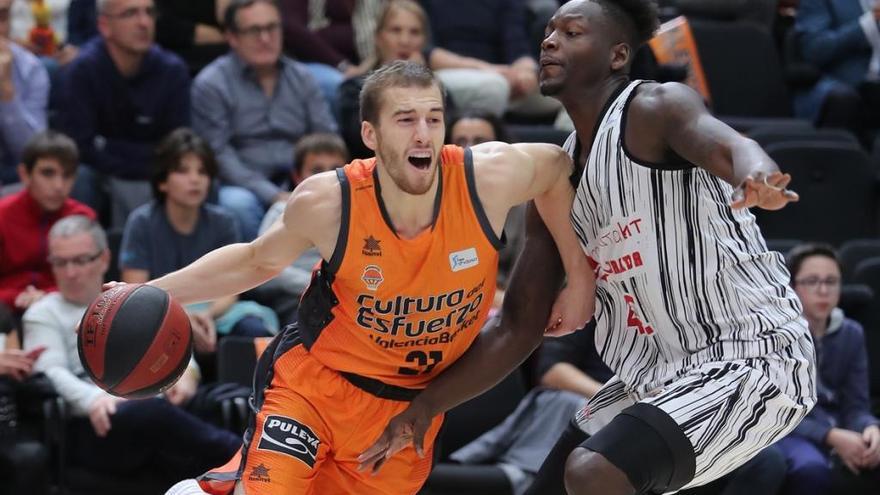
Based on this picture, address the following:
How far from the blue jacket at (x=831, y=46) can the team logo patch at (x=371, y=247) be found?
5.78 m

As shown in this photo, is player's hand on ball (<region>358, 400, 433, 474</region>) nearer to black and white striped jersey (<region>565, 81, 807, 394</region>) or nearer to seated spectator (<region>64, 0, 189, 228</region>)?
black and white striped jersey (<region>565, 81, 807, 394</region>)

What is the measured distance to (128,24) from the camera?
24.6ft

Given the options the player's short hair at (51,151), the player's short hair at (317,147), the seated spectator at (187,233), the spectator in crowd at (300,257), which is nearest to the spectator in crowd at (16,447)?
the seated spectator at (187,233)

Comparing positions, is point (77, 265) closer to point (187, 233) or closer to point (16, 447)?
point (187, 233)

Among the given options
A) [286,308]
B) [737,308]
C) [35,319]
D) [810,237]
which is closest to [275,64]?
[286,308]

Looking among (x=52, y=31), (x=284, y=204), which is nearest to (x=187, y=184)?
(x=284, y=204)

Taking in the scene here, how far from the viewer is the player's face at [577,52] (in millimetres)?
4293

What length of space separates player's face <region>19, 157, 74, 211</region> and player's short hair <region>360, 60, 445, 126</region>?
2898 mm

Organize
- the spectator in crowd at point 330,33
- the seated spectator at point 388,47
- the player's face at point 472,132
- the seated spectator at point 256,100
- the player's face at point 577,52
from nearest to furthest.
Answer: the player's face at point 577,52, the player's face at point 472,132, the seated spectator at point 256,100, the seated spectator at point 388,47, the spectator in crowd at point 330,33

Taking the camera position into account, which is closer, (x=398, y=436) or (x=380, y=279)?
(x=380, y=279)

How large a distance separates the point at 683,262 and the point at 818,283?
285 centimetres

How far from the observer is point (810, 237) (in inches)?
325

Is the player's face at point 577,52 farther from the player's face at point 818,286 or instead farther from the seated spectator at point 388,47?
the seated spectator at point 388,47

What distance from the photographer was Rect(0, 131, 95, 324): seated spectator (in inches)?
263
